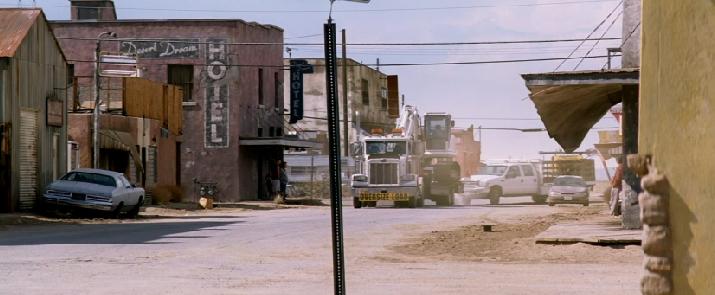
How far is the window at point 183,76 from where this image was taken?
5831cm

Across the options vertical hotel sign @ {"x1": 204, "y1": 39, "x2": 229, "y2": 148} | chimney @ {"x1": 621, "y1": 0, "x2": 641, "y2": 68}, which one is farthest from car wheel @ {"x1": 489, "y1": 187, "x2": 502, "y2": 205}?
chimney @ {"x1": 621, "y1": 0, "x2": 641, "y2": 68}

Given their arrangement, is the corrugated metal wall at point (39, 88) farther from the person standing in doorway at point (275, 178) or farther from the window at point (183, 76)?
the person standing in doorway at point (275, 178)

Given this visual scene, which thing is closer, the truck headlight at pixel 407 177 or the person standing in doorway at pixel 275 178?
the truck headlight at pixel 407 177

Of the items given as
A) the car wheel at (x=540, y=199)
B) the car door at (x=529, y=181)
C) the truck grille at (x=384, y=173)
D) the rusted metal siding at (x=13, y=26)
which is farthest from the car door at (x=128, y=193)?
the car wheel at (x=540, y=199)

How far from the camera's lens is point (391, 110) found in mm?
67750

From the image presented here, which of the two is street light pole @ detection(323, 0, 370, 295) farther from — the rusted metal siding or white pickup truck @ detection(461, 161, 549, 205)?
white pickup truck @ detection(461, 161, 549, 205)

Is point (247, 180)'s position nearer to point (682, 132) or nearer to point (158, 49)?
point (158, 49)

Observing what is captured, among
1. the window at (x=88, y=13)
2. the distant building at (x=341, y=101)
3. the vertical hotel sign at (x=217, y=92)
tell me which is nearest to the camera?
the vertical hotel sign at (x=217, y=92)

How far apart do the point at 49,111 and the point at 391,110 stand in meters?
29.2

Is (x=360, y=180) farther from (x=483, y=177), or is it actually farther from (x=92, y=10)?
(x=92, y=10)

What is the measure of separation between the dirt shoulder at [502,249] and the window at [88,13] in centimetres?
3728

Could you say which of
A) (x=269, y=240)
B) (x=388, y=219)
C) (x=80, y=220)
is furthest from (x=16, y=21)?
(x=269, y=240)

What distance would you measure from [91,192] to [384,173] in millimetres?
15841

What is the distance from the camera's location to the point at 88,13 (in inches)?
2490
